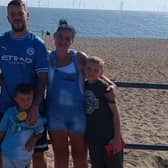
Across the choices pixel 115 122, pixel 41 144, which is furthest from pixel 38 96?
pixel 115 122

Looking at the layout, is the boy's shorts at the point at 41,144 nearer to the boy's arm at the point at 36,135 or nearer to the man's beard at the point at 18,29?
the boy's arm at the point at 36,135

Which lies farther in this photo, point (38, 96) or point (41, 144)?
point (41, 144)

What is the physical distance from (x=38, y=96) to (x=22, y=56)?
14.8 inches

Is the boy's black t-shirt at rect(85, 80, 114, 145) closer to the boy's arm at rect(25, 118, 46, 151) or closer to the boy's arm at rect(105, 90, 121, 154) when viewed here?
the boy's arm at rect(105, 90, 121, 154)

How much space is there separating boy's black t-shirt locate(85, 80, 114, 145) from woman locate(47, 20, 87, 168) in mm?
62

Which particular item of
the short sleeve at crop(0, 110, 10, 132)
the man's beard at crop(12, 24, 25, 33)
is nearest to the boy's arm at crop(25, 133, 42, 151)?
the short sleeve at crop(0, 110, 10, 132)

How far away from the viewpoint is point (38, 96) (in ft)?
13.9

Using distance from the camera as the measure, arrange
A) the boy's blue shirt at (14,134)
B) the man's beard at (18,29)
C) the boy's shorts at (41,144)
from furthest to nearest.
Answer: the boy's shorts at (41,144) → the boy's blue shirt at (14,134) → the man's beard at (18,29)

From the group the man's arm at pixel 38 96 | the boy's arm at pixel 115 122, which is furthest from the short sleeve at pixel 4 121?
the boy's arm at pixel 115 122

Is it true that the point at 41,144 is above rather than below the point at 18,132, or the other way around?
below

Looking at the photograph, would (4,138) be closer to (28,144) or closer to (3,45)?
(28,144)

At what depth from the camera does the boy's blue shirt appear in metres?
4.25

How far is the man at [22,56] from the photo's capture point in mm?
4156

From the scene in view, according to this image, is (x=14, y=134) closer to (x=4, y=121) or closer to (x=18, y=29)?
(x=4, y=121)
